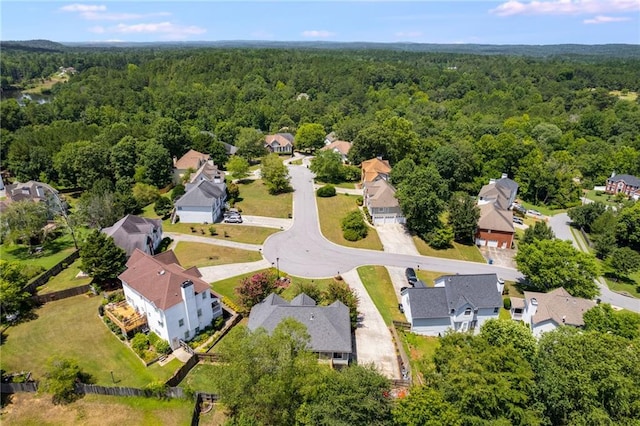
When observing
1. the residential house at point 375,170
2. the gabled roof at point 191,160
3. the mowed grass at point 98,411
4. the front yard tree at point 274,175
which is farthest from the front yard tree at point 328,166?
the mowed grass at point 98,411

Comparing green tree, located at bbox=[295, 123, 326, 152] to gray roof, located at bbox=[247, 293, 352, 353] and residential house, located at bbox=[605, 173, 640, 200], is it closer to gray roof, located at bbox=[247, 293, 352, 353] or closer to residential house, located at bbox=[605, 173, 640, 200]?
residential house, located at bbox=[605, 173, 640, 200]

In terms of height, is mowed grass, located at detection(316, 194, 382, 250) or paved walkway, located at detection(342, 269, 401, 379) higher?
paved walkway, located at detection(342, 269, 401, 379)

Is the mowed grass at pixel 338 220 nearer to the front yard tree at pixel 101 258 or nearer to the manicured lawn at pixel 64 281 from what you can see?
the front yard tree at pixel 101 258

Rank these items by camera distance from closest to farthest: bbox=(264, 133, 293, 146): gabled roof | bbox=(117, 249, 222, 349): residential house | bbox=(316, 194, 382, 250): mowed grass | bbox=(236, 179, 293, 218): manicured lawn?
bbox=(117, 249, 222, 349): residential house → bbox=(316, 194, 382, 250): mowed grass → bbox=(236, 179, 293, 218): manicured lawn → bbox=(264, 133, 293, 146): gabled roof

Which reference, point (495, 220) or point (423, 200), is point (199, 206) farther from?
point (495, 220)

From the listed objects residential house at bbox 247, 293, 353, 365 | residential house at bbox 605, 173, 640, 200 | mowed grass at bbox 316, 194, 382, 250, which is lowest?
residential house at bbox 605, 173, 640, 200

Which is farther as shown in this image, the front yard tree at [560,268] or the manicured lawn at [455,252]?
the manicured lawn at [455,252]

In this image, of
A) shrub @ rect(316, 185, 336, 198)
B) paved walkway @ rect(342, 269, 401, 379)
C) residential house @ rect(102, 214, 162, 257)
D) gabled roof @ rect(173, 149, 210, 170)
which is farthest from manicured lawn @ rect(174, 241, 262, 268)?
gabled roof @ rect(173, 149, 210, 170)
